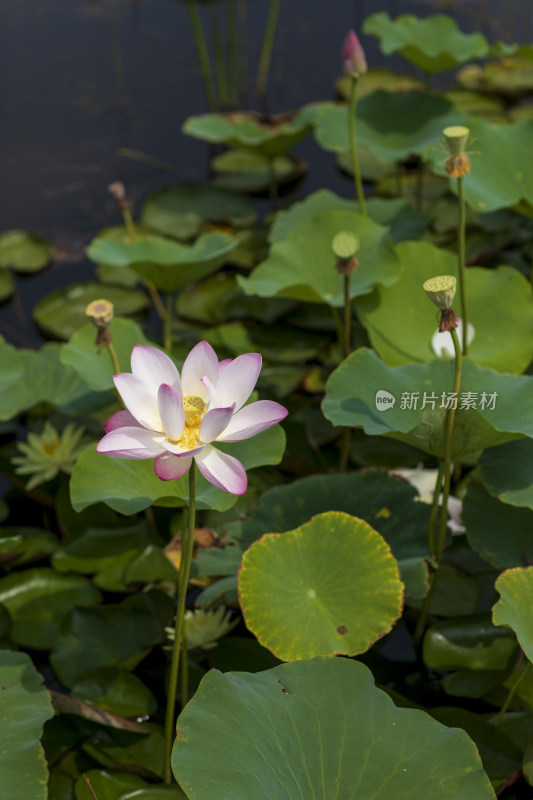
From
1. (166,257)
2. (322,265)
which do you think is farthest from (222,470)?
(166,257)

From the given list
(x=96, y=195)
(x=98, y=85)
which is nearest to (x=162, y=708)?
(x=96, y=195)

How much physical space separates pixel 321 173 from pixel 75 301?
1.37 metres

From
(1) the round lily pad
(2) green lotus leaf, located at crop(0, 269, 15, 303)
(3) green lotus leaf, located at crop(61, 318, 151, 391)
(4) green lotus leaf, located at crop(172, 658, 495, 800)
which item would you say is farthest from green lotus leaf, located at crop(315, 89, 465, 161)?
(4) green lotus leaf, located at crop(172, 658, 495, 800)

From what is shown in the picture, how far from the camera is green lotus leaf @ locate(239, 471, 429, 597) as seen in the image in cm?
166

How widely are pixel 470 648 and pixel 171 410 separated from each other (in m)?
0.84

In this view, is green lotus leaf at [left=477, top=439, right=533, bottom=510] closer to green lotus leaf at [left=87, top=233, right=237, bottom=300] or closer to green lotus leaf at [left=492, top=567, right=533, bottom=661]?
green lotus leaf at [left=492, top=567, right=533, bottom=661]

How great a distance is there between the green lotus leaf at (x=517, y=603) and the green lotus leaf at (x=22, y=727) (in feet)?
2.45

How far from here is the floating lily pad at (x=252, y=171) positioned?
3.55 meters

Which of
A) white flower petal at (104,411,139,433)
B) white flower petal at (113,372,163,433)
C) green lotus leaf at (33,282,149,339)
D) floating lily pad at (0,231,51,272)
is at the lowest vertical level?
green lotus leaf at (33,282,149,339)

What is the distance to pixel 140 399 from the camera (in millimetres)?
1197

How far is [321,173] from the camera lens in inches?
144

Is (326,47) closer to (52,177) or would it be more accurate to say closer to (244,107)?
(244,107)

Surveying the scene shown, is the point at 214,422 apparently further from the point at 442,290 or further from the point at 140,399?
the point at 442,290

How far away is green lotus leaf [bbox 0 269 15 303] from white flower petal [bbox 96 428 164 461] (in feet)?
6.79
